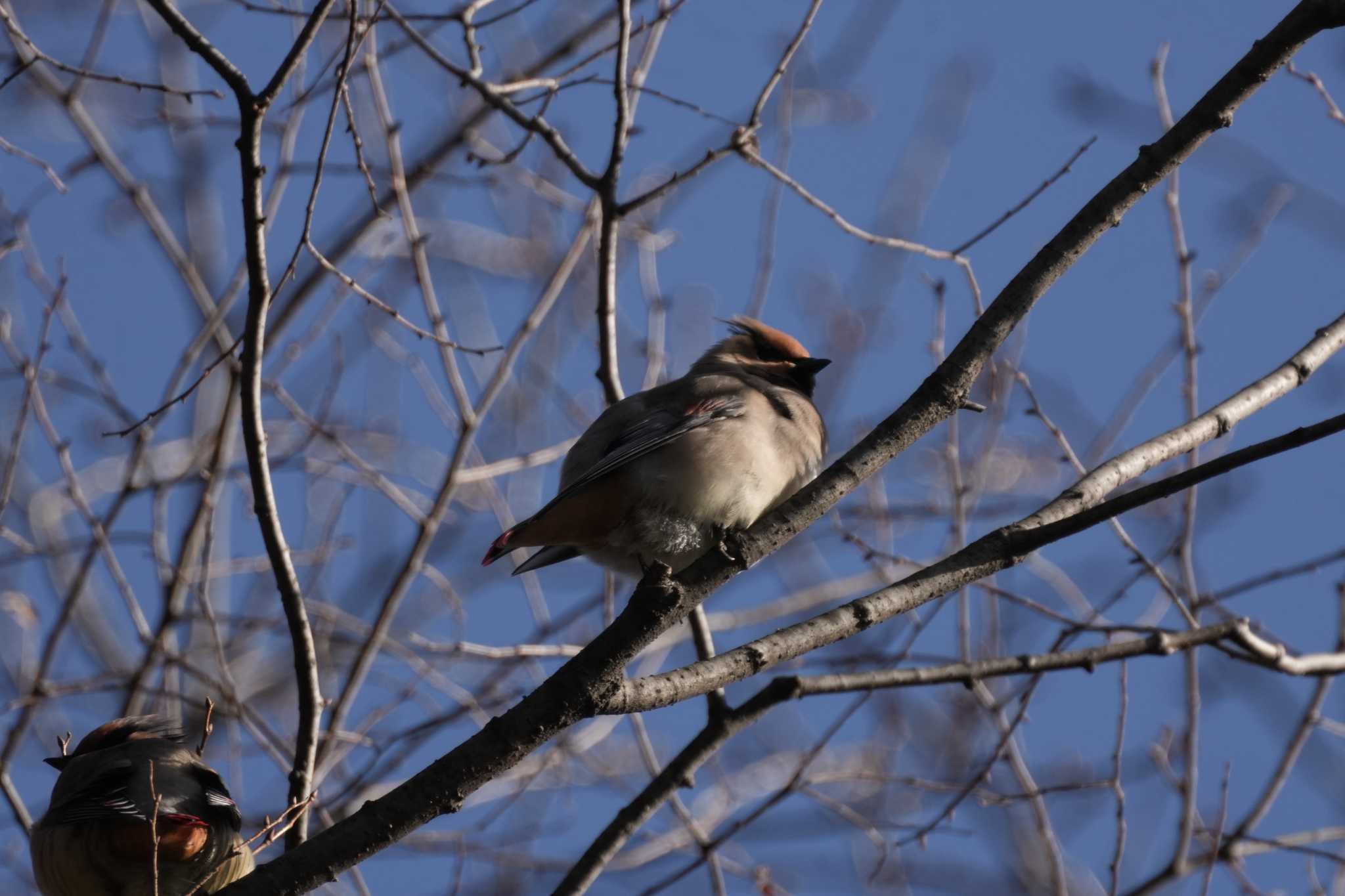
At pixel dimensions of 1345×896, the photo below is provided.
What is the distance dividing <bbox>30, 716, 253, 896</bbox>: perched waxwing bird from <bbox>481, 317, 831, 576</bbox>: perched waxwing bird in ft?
3.77

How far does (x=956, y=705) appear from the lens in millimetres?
9227

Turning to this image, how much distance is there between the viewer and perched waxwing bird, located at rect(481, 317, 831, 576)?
489cm

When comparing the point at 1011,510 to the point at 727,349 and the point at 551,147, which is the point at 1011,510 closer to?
the point at 727,349

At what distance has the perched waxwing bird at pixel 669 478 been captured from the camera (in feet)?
16.0

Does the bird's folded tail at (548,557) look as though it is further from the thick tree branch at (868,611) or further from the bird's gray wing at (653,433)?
the thick tree branch at (868,611)

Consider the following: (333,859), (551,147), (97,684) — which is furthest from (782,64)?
(97,684)

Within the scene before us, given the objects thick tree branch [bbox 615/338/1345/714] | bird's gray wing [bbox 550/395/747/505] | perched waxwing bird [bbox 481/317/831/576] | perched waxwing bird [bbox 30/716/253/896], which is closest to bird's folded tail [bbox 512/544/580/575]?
perched waxwing bird [bbox 481/317/831/576]

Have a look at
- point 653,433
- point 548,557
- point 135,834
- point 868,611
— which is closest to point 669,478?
point 653,433

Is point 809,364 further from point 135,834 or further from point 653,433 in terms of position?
point 135,834

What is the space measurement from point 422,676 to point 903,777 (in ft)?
7.86

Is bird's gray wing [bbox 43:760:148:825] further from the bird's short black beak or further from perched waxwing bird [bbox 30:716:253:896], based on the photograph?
the bird's short black beak

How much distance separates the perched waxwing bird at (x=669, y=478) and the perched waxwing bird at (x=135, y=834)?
1.15 meters

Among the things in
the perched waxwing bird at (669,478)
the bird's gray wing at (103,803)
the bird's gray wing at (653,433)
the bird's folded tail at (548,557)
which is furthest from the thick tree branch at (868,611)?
the bird's folded tail at (548,557)

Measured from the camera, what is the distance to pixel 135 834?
Answer: 4113 mm
